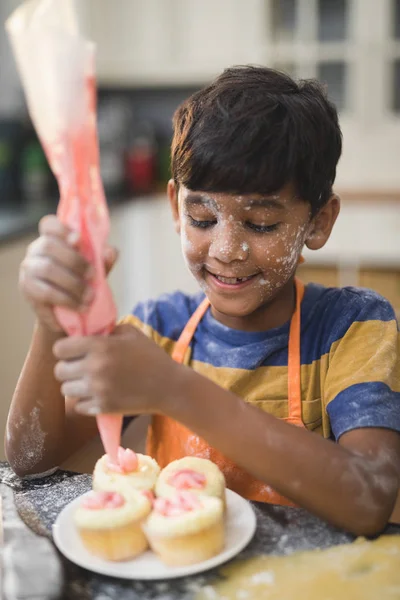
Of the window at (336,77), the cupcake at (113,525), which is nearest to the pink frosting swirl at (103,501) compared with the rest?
the cupcake at (113,525)

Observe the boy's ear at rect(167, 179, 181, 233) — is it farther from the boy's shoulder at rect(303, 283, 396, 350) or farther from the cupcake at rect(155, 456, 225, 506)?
the cupcake at rect(155, 456, 225, 506)

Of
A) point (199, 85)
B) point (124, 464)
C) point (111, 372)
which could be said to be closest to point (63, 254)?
point (111, 372)

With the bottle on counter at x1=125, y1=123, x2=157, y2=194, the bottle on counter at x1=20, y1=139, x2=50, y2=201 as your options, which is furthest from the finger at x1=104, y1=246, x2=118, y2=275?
the bottle on counter at x1=125, y1=123, x2=157, y2=194

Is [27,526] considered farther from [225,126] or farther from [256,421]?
[225,126]

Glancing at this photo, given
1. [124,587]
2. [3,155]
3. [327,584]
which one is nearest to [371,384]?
[327,584]

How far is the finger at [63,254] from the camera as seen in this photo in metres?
0.70

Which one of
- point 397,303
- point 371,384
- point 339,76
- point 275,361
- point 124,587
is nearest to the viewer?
point 124,587

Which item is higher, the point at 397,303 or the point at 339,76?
the point at 339,76

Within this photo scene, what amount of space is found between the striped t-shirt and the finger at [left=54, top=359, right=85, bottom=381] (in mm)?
393

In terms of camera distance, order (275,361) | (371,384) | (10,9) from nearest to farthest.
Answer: (371,384) < (275,361) < (10,9)

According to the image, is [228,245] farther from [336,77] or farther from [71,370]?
[336,77]

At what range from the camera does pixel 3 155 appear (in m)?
3.17

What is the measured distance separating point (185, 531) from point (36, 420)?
0.35 meters

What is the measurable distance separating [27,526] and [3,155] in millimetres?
2581
